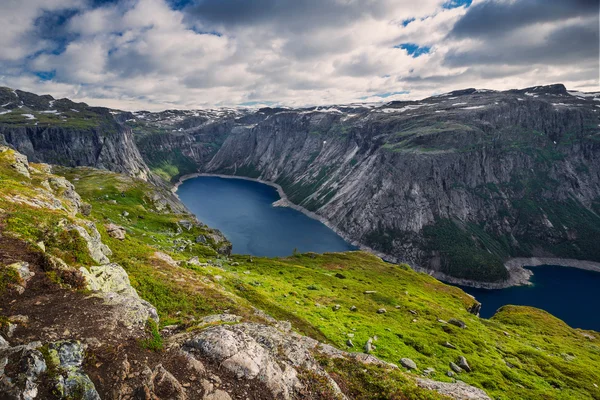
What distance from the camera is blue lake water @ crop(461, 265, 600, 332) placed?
145 meters

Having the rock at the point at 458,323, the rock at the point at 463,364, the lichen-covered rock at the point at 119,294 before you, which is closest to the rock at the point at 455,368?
the rock at the point at 463,364

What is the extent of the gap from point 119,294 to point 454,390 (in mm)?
22964

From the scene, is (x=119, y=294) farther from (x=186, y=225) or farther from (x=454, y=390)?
(x=186, y=225)

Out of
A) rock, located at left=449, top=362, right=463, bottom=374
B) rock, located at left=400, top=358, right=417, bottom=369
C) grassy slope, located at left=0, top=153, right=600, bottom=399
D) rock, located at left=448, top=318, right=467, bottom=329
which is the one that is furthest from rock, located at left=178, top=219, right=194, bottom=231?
rock, located at left=449, top=362, right=463, bottom=374

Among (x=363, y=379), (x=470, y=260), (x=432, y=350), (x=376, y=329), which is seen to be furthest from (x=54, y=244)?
(x=470, y=260)

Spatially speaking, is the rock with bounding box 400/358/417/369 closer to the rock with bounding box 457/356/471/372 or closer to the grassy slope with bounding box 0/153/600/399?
the grassy slope with bounding box 0/153/600/399

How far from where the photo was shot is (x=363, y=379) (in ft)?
50.9

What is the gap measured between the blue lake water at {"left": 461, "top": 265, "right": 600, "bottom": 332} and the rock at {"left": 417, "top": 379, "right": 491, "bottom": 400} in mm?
147779

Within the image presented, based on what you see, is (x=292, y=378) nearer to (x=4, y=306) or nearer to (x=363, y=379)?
(x=363, y=379)

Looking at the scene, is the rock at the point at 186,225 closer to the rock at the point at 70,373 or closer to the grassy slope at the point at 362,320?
the grassy slope at the point at 362,320

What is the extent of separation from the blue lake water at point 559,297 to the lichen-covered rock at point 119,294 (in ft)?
547

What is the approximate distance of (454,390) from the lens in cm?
2000

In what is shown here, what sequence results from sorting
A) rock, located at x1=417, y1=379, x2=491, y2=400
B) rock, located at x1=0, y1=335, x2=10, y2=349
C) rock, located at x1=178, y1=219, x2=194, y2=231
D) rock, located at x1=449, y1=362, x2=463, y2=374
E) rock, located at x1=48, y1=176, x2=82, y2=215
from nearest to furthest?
1. rock, located at x1=0, y1=335, x2=10, y2=349
2. rock, located at x1=417, y1=379, x2=491, y2=400
3. rock, located at x1=449, y1=362, x2=463, y2=374
4. rock, located at x1=48, y1=176, x2=82, y2=215
5. rock, located at x1=178, y1=219, x2=194, y2=231

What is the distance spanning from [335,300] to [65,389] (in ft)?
124
